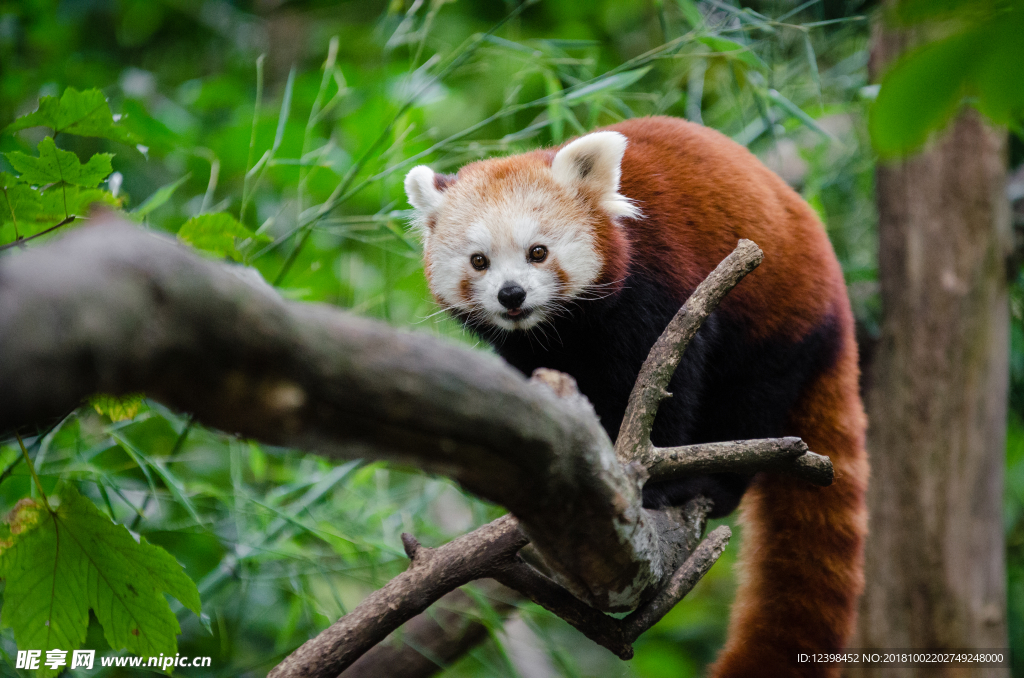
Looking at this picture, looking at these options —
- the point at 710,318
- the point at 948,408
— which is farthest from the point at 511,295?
the point at 948,408

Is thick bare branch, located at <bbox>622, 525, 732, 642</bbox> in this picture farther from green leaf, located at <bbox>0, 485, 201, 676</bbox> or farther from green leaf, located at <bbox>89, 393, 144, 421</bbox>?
green leaf, located at <bbox>89, 393, 144, 421</bbox>

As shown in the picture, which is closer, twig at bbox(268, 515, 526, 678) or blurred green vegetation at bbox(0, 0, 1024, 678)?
twig at bbox(268, 515, 526, 678)

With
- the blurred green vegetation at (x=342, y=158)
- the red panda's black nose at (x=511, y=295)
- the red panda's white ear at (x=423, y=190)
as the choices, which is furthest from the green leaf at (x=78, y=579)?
the red panda's white ear at (x=423, y=190)

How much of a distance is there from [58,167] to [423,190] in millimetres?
1126

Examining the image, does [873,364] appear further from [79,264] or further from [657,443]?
[79,264]

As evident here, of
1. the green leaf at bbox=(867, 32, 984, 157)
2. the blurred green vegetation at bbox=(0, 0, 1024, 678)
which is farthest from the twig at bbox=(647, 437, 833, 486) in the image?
the blurred green vegetation at bbox=(0, 0, 1024, 678)

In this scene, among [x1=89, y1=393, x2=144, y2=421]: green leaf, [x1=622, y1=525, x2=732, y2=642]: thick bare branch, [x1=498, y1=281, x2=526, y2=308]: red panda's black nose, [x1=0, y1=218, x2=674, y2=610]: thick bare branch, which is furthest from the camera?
[x1=498, y1=281, x2=526, y2=308]: red panda's black nose

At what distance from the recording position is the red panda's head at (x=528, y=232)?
2.25 m

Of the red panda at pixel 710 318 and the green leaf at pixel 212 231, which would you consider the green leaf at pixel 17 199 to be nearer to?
the green leaf at pixel 212 231

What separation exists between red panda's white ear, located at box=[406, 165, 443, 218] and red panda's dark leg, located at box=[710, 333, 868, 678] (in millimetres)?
1527

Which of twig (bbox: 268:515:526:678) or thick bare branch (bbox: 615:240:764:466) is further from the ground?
thick bare branch (bbox: 615:240:764:466)

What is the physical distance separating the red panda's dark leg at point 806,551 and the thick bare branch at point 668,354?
43.3 inches

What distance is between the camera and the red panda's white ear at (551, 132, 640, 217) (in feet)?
7.34

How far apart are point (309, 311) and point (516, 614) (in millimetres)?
2917
